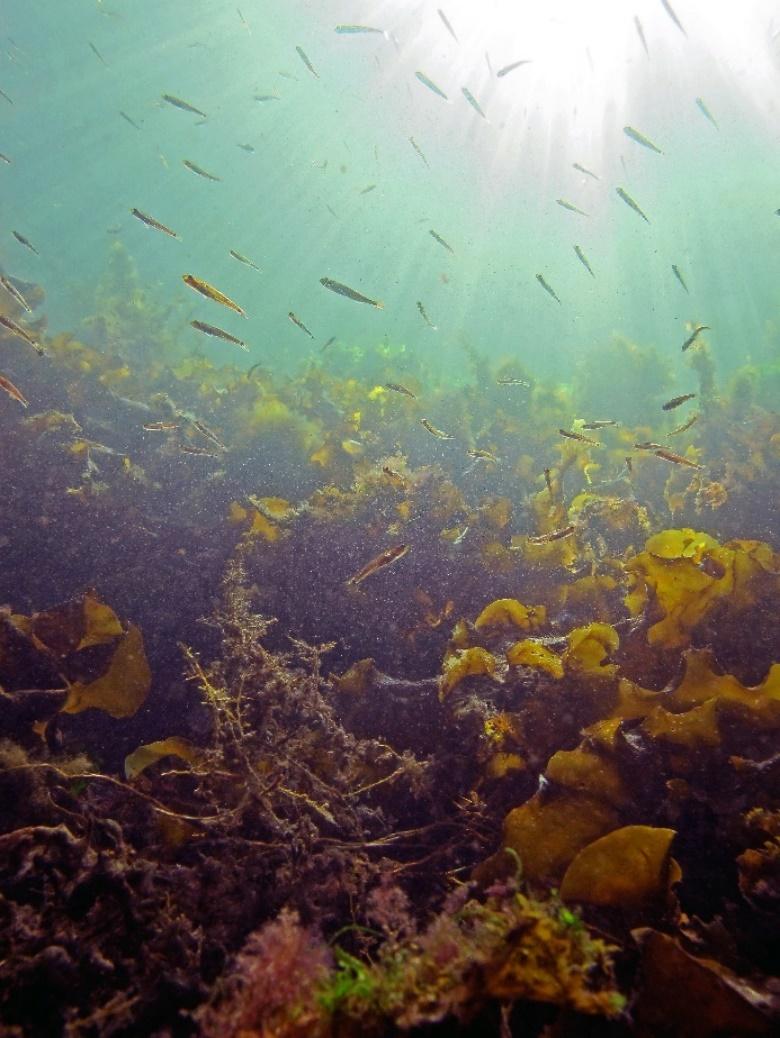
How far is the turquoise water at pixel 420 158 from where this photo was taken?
32.0 m

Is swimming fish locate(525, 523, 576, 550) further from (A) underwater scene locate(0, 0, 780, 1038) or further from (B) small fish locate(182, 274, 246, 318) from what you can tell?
(B) small fish locate(182, 274, 246, 318)

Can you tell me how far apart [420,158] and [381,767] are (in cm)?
4306

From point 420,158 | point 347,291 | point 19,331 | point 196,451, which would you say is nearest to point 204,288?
point 347,291

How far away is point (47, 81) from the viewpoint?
39625mm

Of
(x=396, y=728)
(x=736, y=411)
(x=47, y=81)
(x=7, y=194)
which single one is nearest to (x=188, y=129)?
(x=47, y=81)

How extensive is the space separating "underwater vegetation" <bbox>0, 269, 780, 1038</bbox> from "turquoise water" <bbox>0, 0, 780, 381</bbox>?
11.2m

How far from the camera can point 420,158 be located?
3525 centimetres

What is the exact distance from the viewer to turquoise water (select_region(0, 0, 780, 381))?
105ft

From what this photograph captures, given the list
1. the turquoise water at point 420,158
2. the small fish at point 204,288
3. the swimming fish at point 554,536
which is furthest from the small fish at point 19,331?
the turquoise water at point 420,158

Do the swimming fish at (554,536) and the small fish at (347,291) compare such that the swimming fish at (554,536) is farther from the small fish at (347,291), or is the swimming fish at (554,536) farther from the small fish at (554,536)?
the small fish at (347,291)

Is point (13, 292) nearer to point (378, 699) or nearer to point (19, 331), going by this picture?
point (19, 331)

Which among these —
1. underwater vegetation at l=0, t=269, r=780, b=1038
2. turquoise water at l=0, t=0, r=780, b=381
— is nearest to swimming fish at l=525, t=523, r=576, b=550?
underwater vegetation at l=0, t=269, r=780, b=1038

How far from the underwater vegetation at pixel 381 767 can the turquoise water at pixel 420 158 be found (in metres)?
11.2

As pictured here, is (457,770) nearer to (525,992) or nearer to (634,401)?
(525,992)
